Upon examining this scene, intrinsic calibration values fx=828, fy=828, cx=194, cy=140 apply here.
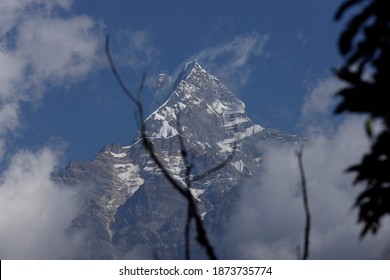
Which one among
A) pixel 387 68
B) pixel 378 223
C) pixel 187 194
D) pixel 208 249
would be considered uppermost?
pixel 387 68

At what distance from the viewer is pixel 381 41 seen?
1758 cm

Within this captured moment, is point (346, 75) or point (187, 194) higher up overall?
point (346, 75)

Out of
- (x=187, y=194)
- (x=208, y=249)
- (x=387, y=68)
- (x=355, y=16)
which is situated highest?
(x=355, y=16)

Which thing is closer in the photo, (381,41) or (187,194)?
(187,194)

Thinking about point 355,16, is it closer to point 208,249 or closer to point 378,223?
point 378,223
